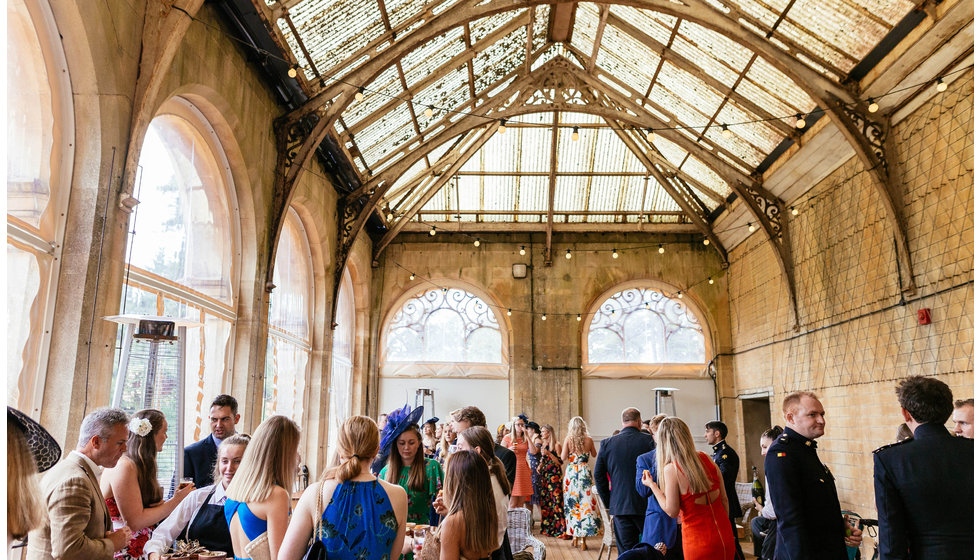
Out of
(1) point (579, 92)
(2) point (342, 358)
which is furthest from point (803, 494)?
(2) point (342, 358)

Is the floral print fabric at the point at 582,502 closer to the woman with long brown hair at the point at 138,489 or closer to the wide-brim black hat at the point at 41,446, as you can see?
the woman with long brown hair at the point at 138,489

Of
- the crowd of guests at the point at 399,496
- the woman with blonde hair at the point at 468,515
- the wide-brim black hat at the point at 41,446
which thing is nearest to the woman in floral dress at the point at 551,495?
the crowd of guests at the point at 399,496

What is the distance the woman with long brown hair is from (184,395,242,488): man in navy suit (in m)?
0.97

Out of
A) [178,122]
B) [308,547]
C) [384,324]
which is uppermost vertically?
[178,122]

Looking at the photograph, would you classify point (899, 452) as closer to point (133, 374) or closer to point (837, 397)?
point (133, 374)

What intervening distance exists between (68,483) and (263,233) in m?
5.92

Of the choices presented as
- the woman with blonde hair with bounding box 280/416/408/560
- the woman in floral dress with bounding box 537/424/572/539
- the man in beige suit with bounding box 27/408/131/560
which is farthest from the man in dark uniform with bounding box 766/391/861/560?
the woman in floral dress with bounding box 537/424/572/539

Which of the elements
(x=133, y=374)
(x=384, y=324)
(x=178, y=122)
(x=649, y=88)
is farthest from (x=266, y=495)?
(x=384, y=324)

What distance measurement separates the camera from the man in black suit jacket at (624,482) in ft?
17.8

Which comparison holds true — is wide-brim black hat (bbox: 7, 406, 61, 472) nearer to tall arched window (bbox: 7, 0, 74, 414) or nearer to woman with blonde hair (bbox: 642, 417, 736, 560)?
tall arched window (bbox: 7, 0, 74, 414)

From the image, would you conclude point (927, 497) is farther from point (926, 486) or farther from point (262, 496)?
point (262, 496)

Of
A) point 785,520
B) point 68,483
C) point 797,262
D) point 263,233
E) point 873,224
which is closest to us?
point 68,483

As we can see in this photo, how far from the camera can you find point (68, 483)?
2.62 m

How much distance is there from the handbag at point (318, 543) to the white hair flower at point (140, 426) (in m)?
1.19
